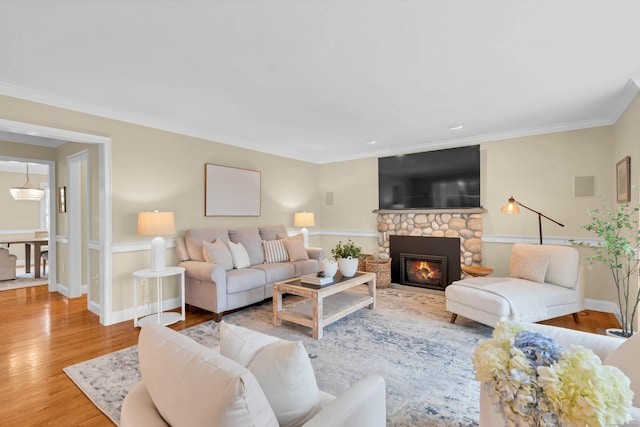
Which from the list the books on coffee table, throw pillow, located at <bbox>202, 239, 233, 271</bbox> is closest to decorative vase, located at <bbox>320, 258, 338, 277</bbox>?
the books on coffee table

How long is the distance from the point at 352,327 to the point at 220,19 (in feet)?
10.0

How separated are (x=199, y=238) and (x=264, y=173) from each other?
183cm

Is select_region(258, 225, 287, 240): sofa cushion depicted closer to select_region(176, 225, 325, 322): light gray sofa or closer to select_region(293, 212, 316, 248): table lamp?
select_region(176, 225, 325, 322): light gray sofa

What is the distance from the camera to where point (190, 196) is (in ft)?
14.5

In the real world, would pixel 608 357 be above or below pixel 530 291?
above

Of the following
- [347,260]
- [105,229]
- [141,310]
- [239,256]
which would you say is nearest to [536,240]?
[347,260]

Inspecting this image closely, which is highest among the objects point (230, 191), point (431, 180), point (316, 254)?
point (431, 180)

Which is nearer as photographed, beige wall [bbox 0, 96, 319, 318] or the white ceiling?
the white ceiling

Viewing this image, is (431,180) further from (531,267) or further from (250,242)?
(250,242)

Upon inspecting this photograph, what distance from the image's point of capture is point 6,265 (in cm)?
567

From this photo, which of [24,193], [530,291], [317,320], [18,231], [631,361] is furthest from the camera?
[18,231]

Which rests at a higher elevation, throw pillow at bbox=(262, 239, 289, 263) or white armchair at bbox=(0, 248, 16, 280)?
throw pillow at bbox=(262, 239, 289, 263)

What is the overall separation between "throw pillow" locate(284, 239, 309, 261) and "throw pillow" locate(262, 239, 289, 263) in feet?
0.23

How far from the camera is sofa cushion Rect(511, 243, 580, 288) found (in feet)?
11.1
